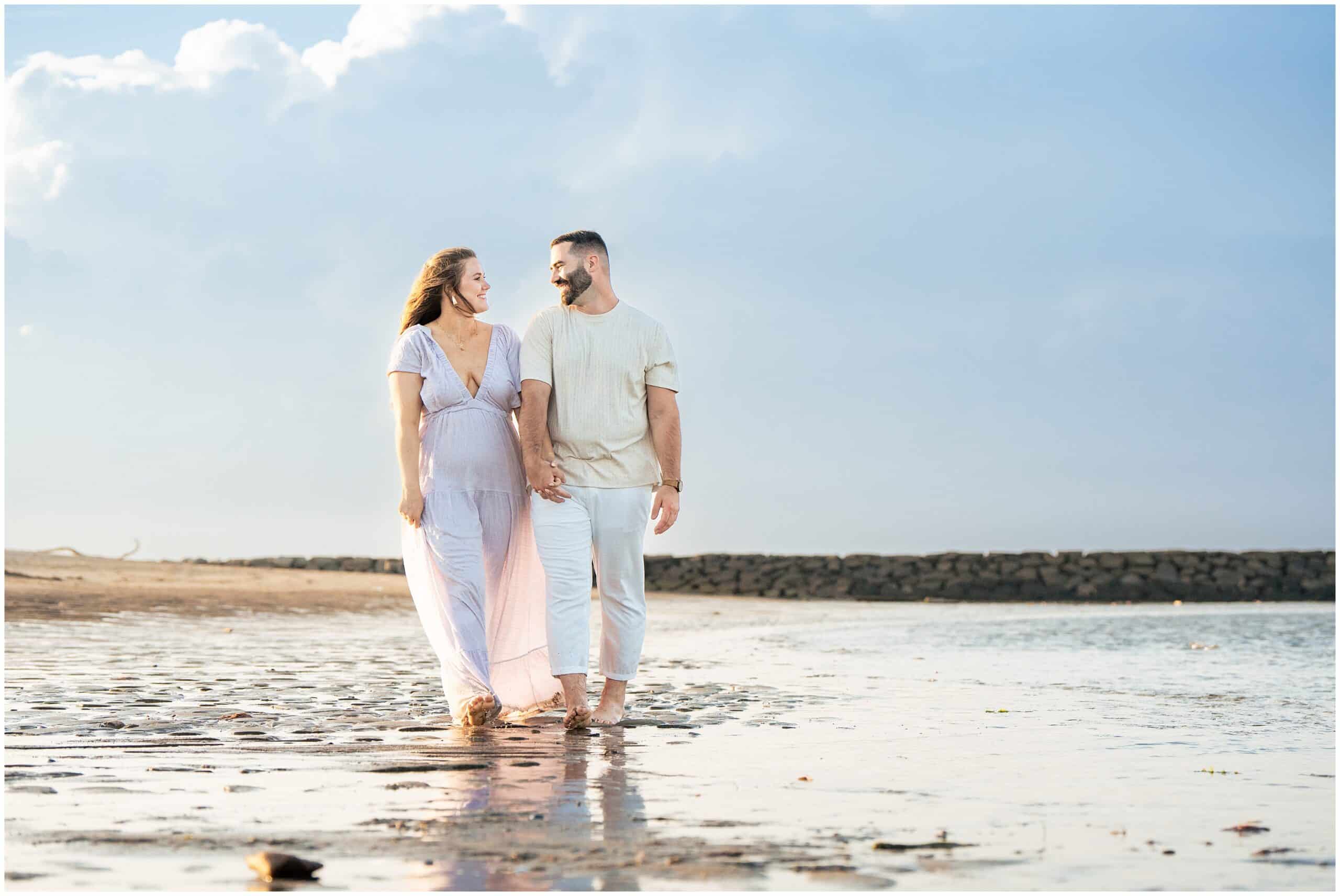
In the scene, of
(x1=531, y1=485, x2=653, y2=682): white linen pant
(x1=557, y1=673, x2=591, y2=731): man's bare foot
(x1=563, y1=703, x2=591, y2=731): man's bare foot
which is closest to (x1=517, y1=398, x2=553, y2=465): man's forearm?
(x1=531, y1=485, x2=653, y2=682): white linen pant

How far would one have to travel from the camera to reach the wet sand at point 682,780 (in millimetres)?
2820

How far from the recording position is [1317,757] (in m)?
4.58

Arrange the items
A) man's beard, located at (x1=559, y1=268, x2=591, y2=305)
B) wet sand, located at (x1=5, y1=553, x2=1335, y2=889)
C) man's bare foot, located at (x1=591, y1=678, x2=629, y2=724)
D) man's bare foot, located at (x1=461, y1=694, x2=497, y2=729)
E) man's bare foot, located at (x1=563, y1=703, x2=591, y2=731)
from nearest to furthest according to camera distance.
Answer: wet sand, located at (x1=5, y1=553, x2=1335, y2=889) → man's bare foot, located at (x1=563, y1=703, x2=591, y2=731) → man's bare foot, located at (x1=461, y1=694, x2=497, y2=729) → man's bare foot, located at (x1=591, y1=678, x2=629, y2=724) → man's beard, located at (x1=559, y1=268, x2=591, y2=305)

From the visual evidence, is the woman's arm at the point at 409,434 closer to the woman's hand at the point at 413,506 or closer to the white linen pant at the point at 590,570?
the woman's hand at the point at 413,506

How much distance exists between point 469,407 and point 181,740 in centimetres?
178

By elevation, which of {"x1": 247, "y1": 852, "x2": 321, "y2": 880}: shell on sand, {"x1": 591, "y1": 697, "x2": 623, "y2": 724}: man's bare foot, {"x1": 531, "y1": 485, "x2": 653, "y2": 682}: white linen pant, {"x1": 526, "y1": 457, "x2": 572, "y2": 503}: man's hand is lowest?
{"x1": 591, "y1": 697, "x2": 623, "y2": 724}: man's bare foot

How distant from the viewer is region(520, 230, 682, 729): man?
5488 millimetres

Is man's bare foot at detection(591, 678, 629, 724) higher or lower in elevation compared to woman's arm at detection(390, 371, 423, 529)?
lower

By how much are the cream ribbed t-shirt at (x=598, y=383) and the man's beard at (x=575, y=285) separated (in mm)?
60

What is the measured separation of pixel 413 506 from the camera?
18.6 feet

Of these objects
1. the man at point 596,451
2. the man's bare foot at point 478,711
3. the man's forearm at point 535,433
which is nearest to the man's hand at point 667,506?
the man at point 596,451

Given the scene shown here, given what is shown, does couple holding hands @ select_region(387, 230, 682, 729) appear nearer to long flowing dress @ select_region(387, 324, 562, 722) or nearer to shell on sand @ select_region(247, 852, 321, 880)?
long flowing dress @ select_region(387, 324, 562, 722)

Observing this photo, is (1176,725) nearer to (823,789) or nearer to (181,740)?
(823,789)

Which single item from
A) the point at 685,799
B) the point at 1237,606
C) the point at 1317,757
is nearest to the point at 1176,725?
the point at 1317,757
